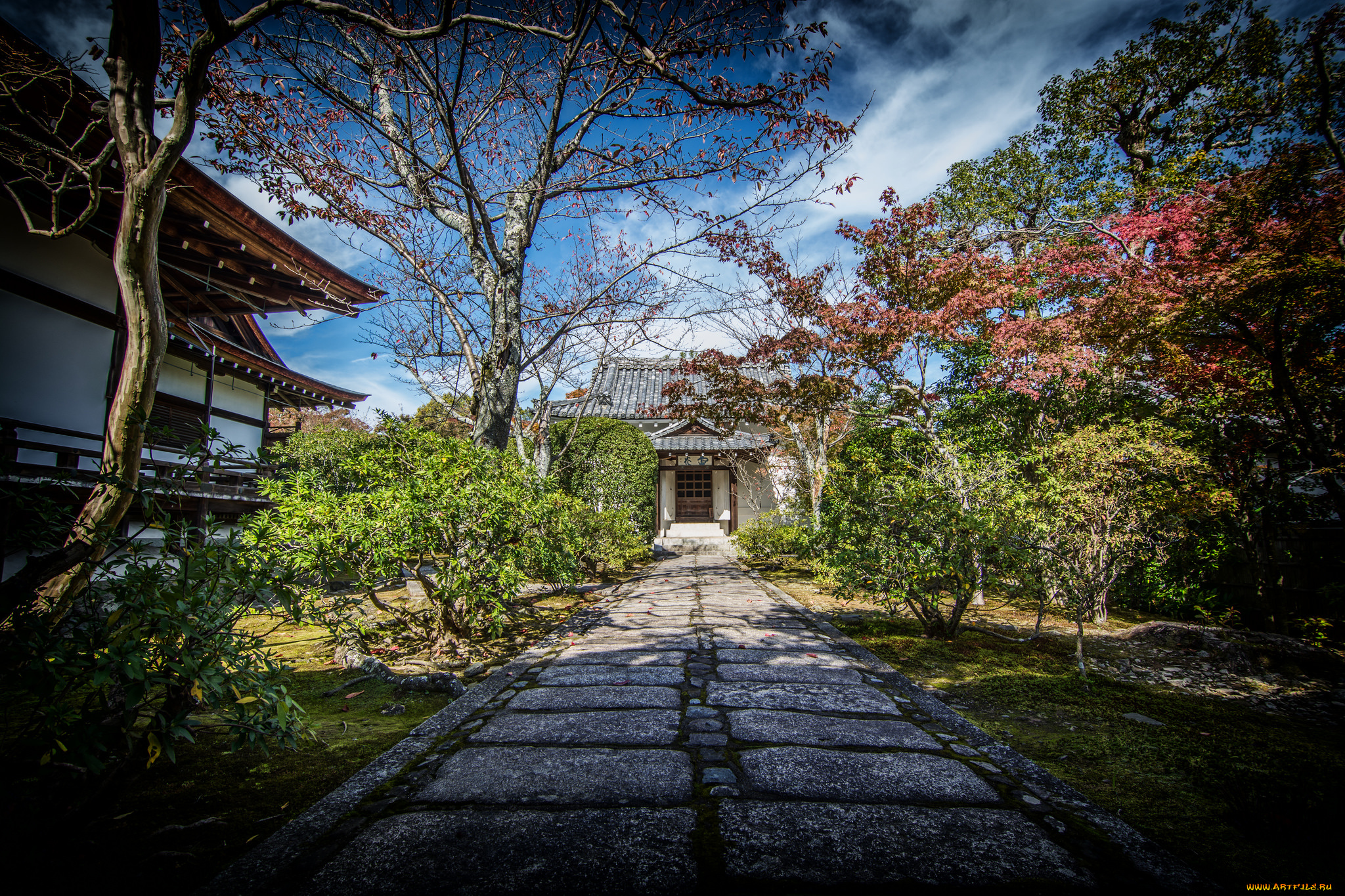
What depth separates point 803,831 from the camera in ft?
5.77

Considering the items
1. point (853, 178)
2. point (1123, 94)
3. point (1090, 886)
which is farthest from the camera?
point (1123, 94)

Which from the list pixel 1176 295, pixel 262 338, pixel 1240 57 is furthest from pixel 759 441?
pixel 262 338

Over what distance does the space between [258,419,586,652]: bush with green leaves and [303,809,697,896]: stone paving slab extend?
1885mm


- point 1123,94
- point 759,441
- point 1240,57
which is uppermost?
point 1123,94

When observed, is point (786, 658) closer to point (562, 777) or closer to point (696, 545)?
point (562, 777)

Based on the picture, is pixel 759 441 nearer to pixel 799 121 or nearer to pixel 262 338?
pixel 799 121

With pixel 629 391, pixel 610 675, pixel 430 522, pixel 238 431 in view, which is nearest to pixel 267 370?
pixel 238 431

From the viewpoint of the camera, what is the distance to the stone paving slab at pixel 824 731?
249 cm

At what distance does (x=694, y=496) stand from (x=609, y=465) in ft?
15.7

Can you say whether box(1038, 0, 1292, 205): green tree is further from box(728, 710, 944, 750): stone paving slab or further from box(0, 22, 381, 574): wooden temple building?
box(0, 22, 381, 574): wooden temple building

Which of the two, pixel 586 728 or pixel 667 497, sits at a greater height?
pixel 667 497

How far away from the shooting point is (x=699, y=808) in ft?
6.26

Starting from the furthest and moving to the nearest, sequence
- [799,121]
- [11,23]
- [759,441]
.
Result: 1. [759,441]
2. [799,121]
3. [11,23]

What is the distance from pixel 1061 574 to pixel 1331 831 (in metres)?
2.64
